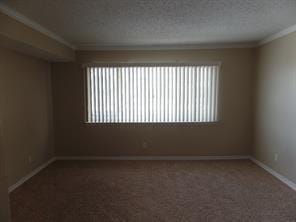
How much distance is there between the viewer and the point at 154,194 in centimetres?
299

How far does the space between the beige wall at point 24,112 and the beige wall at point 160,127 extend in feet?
1.05

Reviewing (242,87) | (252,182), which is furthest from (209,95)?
(252,182)

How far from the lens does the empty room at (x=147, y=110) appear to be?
2.51 meters
